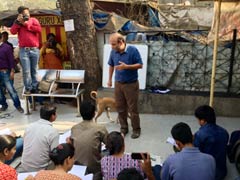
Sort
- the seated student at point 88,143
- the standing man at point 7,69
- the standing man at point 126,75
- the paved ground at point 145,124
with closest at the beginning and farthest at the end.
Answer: the seated student at point 88,143 → the standing man at point 126,75 → the paved ground at point 145,124 → the standing man at point 7,69

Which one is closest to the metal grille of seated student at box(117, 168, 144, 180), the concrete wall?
the concrete wall

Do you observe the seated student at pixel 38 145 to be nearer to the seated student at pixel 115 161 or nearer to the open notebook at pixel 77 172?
the open notebook at pixel 77 172

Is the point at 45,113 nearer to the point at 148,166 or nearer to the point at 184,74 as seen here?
the point at 148,166

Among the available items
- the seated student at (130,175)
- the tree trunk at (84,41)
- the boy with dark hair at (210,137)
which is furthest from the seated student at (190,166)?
the tree trunk at (84,41)

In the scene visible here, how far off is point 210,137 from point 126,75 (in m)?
1.90

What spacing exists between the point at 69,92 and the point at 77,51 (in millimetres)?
929

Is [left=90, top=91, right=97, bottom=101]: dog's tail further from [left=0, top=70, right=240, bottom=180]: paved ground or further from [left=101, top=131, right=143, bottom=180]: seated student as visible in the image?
[left=101, top=131, right=143, bottom=180]: seated student

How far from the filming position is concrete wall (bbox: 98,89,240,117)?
6.37 metres

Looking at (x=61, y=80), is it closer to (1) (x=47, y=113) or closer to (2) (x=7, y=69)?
(2) (x=7, y=69)

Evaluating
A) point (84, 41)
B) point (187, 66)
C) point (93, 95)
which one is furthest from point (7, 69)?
point (187, 66)

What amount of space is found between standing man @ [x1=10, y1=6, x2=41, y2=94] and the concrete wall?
152 centimetres

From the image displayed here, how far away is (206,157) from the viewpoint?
9.16 feet

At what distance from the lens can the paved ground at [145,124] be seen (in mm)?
5145

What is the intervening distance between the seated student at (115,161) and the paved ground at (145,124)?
5.69 ft
